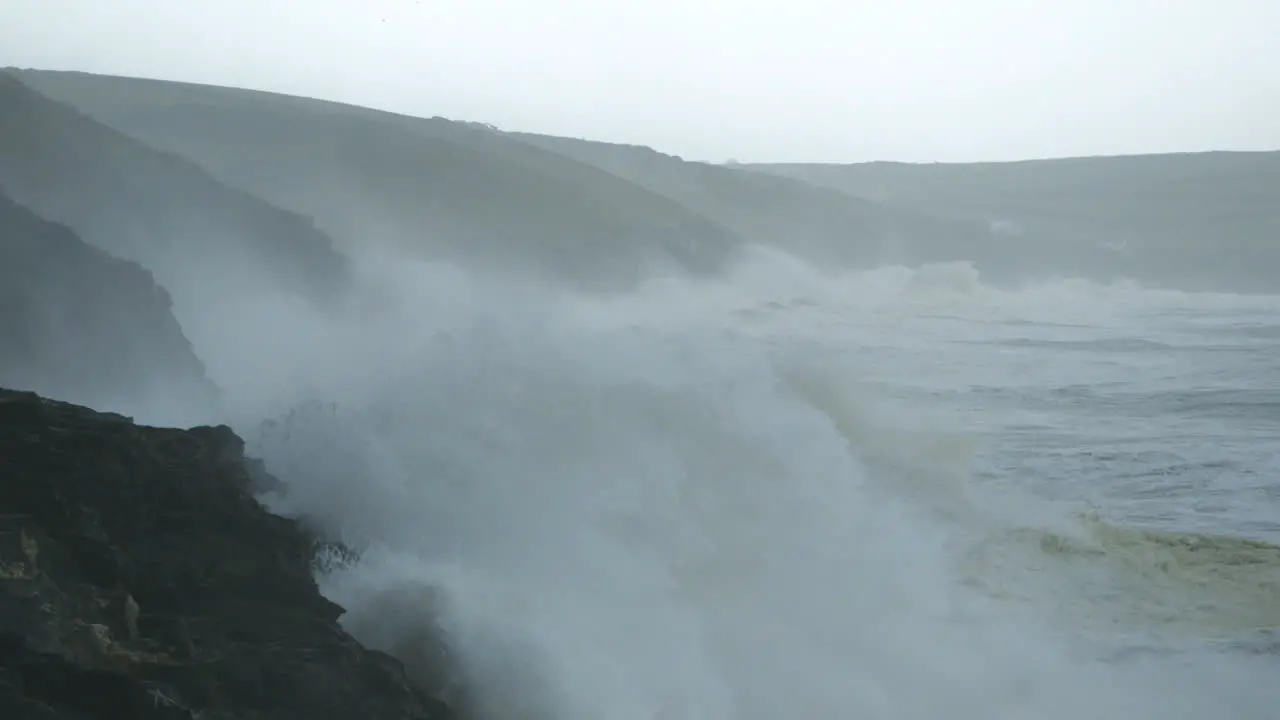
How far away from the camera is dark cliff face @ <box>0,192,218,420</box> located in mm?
7176

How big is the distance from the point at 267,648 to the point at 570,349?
617 cm

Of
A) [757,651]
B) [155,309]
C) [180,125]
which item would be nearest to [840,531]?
[757,651]

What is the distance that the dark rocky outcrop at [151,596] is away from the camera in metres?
3.19

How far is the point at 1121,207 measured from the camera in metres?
47.6

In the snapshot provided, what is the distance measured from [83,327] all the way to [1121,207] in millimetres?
47403

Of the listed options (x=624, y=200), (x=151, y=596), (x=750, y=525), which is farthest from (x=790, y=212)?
(x=151, y=596)

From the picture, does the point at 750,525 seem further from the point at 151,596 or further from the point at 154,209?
the point at 154,209

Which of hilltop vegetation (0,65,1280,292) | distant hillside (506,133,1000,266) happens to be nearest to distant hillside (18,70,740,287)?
hilltop vegetation (0,65,1280,292)

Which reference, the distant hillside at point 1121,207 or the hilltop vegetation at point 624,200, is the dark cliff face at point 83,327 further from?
the distant hillside at point 1121,207

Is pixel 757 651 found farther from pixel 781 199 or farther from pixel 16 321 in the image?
pixel 781 199

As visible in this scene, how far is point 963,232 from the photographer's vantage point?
44094 mm

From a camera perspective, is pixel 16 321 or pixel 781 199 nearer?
pixel 16 321

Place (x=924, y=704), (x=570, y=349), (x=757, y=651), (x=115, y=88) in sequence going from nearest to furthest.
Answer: (x=924, y=704) → (x=757, y=651) → (x=570, y=349) → (x=115, y=88)

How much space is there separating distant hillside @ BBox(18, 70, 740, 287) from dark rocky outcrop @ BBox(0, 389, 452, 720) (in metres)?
15.5
